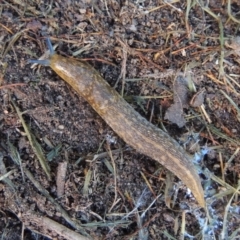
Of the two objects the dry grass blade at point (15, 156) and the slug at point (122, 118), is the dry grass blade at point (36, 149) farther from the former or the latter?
the slug at point (122, 118)

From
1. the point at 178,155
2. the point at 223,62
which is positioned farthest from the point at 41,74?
the point at 223,62

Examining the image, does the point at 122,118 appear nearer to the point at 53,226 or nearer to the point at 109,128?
the point at 109,128

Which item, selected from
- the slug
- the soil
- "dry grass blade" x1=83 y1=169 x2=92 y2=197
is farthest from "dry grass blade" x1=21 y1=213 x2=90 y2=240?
the slug

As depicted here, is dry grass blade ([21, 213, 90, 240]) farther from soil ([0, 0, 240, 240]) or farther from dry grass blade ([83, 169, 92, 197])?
dry grass blade ([83, 169, 92, 197])

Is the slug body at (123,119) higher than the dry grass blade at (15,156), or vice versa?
the slug body at (123,119)

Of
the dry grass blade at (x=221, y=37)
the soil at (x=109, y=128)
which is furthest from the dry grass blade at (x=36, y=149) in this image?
the dry grass blade at (x=221, y=37)

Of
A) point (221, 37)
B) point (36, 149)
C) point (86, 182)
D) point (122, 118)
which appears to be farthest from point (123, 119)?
point (221, 37)

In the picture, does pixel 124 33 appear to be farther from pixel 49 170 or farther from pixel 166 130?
pixel 49 170
